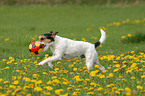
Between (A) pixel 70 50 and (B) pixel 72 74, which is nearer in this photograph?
(B) pixel 72 74

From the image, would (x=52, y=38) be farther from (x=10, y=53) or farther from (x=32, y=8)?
(x=32, y=8)

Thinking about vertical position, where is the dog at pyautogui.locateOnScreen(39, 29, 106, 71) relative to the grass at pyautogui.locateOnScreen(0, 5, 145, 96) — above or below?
above

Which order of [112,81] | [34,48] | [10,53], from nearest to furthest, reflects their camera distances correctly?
[112,81]
[34,48]
[10,53]

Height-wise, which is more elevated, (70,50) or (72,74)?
(70,50)

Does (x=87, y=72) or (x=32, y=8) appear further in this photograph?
(x=32, y=8)

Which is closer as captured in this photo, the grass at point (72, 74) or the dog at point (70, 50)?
the grass at point (72, 74)

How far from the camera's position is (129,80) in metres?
4.74

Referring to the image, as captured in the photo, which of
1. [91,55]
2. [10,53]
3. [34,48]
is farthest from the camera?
[10,53]

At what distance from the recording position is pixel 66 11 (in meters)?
27.6

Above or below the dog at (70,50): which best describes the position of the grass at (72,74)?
below

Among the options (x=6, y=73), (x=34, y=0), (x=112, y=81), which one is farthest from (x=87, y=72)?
(x=34, y=0)

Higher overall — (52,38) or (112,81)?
(52,38)

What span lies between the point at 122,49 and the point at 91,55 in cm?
376

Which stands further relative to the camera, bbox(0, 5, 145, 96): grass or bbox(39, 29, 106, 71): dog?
bbox(39, 29, 106, 71): dog
